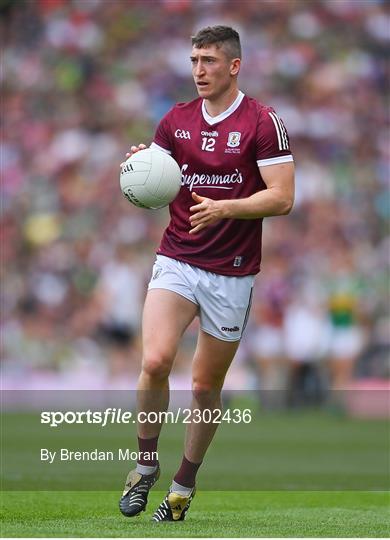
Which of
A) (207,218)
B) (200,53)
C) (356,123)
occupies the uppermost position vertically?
(200,53)

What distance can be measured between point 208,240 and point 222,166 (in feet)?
1.39

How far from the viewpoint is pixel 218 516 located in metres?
7.74

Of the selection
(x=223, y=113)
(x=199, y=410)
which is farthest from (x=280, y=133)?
(x=199, y=410)

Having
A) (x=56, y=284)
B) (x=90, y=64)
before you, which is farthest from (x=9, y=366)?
(x=90, y=64)

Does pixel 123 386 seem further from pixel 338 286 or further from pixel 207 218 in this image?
pixel 207 218

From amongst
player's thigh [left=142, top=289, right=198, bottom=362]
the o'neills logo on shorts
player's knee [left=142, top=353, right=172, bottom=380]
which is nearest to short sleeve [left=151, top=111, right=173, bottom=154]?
player's thigh [left=142, top=289, right=198, bottom=362]

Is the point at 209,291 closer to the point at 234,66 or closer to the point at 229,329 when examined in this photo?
the point at 229,329

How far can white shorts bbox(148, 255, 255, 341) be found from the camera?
24.0 ft

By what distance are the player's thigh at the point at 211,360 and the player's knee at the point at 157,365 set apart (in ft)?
1.14

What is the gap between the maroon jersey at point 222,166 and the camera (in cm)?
729

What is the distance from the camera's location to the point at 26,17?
80.1 feet

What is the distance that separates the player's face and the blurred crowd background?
38.5ft

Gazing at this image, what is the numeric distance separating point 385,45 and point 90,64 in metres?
5.48

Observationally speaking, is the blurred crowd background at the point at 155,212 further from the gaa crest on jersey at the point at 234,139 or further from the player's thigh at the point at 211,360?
the gaa crest on jersey at the point at 234,139
